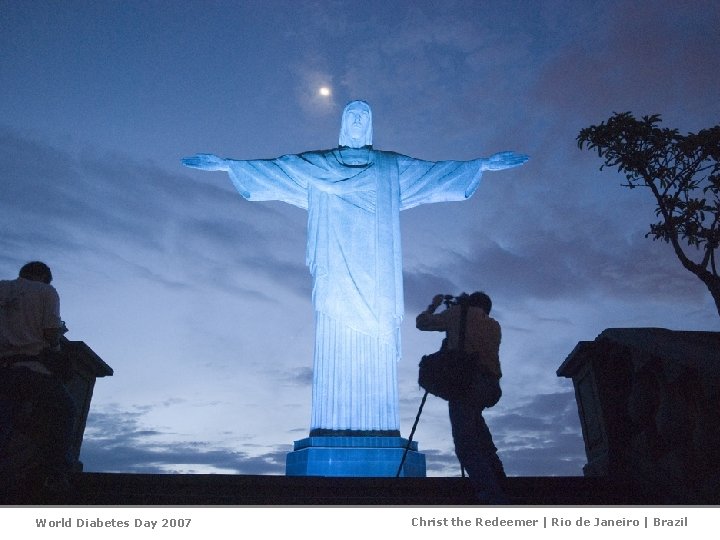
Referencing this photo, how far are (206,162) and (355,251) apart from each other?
2594mm

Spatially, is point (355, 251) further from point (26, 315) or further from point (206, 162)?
point (26, 315)

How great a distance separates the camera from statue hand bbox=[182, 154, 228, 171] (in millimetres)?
8430

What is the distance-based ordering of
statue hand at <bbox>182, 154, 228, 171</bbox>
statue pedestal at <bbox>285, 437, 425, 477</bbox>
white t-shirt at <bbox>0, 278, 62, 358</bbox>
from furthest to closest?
statue hand at <bbox>182, 154, 228, 171</bbox> < statue pedestal at <bbox>285, 437, 425, 477</bbox> < white t-shirt at <bbox>0, 278, 62, 358</bbox>

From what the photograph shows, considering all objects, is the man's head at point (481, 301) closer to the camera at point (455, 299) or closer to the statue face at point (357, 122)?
the camera at point (455, 299)

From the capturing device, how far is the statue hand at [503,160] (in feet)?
28.4

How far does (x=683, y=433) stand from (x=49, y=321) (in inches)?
187

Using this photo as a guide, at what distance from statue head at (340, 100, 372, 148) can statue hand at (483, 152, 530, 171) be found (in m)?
1.94

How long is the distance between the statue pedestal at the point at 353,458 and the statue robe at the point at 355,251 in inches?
7.8

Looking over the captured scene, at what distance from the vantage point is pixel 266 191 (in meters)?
9.00

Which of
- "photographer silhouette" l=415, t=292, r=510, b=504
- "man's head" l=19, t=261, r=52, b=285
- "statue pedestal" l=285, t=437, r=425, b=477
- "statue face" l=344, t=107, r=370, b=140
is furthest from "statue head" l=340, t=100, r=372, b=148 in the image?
"man's head" l=19, t=261, r=52, b=285

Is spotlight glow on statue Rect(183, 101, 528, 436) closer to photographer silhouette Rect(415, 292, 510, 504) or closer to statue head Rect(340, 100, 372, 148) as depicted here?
statue head Rect(340, 100, 372, 148)

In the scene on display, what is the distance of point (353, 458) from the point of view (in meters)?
7.05

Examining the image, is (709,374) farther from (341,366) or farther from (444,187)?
(444,187)

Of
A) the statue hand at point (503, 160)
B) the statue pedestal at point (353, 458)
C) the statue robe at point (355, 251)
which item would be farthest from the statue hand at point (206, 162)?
the statue pedestal at point (353, 458)
